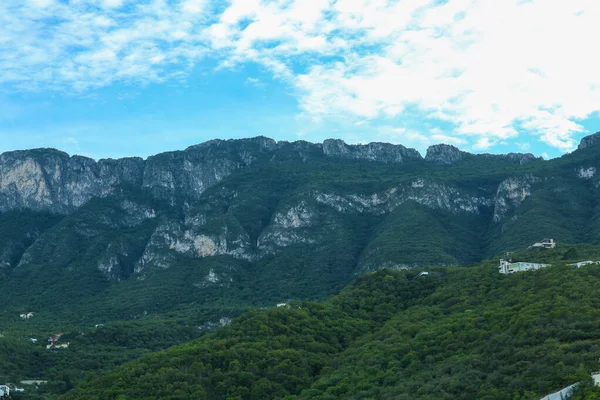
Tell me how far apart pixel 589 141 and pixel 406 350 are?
138 m

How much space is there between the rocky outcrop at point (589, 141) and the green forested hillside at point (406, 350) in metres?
111

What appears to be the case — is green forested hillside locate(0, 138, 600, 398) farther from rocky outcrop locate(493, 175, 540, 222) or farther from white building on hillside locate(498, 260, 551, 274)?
white building on hillside locate(498, 260, 551, 274)

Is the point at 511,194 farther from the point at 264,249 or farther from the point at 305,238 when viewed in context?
the point at 264,249

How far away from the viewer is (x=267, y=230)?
174625 millimetres

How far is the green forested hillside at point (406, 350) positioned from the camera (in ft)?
151

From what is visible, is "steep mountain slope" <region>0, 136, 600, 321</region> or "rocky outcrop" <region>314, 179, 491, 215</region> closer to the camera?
"steep mountain slope" <region>0, 136, 600, 321</region>

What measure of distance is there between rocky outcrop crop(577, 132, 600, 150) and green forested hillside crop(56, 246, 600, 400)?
11146 cm

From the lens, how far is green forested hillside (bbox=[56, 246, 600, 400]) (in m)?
45.9

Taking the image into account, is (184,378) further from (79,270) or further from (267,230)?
(79,270)

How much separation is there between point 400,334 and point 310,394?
570 inches

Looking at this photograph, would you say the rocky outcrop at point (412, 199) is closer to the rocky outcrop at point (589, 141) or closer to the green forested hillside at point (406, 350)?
the rocky outcrop at point (589, 141)

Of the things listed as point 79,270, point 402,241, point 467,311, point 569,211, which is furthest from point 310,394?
point 79,270

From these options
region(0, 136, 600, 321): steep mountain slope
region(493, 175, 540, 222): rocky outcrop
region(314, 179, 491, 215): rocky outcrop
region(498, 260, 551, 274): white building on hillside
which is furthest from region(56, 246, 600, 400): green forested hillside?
region(314, 179, 491, 215): rocky outcrop

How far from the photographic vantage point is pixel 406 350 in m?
59.9
